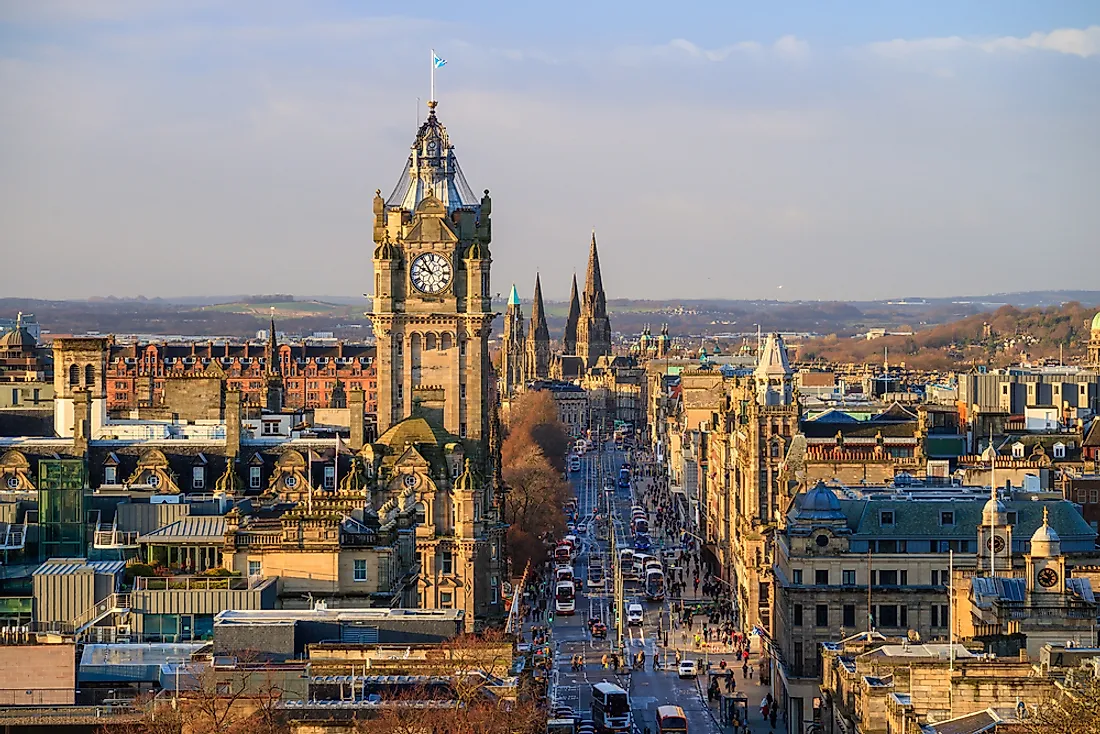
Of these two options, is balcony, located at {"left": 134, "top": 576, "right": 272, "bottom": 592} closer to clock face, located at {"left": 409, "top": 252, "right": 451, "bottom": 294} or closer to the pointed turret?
clock face, located at {"left": 409, "top": 252, "right": 451, "bottom": 294}

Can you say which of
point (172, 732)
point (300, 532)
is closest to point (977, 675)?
point (172, 732)

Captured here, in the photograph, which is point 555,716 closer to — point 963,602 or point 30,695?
point 963,602

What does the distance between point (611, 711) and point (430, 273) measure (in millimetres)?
37961

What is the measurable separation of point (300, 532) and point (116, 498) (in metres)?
18.5

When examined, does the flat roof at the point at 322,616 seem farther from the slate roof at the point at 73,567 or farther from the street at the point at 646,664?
the street at the point at 646,664

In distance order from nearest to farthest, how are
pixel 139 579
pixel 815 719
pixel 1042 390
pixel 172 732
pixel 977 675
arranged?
pixel 172 732, pixel 977 675, pixel 139 579, pixel 815 719, pixel 1042 390

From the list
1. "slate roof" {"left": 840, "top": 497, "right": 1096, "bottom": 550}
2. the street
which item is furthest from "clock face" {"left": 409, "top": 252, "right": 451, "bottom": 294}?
"slate roof" {"left": 840, "top": 497, "right": 1096, "bottom": 550}

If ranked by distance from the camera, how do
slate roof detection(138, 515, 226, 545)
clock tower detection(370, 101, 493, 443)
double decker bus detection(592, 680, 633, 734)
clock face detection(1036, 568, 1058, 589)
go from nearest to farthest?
1. clock face detection(1036, 568, 1058, 589)
2. slate roof detection(138, 515, 226, 545)
3. double decker bus detection(592, 680, 633, 734)
4. clock tower detection(370, 101, 493, 443)

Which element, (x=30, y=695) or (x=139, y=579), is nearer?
(x=30, y=695)

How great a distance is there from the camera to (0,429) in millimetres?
135625

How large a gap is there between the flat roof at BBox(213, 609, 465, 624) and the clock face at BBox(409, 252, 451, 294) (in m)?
53.8

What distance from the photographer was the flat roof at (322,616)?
72.9m

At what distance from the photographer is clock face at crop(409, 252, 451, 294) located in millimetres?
129750

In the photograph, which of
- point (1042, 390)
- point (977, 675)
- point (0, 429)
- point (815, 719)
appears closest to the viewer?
point (977, 675)
